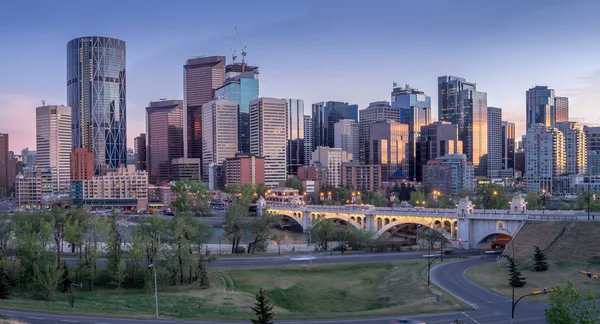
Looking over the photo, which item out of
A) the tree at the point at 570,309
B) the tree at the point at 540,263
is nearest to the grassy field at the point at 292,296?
the tree at the point at 540,263

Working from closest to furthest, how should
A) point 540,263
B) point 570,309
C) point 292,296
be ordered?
point 570,309 < point 292,296 < point 540,263

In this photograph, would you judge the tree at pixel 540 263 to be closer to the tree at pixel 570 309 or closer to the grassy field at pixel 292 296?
the grassy field at pixel 292 296

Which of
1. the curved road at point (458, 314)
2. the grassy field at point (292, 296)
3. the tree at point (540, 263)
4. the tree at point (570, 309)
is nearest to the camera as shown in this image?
the tree at point (570, 309)

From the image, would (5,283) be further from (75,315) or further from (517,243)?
(517,243)

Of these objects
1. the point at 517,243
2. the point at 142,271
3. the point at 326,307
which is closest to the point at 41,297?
the point at 142,271

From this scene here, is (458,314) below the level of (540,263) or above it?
below

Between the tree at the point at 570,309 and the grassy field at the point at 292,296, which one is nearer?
the tree at the point at 570,309

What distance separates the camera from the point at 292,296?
56344mm

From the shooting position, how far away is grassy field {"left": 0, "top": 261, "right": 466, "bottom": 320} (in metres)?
44.5

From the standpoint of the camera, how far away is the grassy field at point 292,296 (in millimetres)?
44541

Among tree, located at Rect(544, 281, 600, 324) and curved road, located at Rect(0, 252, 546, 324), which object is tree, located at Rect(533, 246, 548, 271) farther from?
tree, located at Rect(544, 281, 600, 324)

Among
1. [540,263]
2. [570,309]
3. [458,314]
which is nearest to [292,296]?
[458,314]

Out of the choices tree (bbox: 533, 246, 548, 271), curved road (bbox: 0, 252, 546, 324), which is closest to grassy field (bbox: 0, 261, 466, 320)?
curved road (bbox: 0, 252, 546, 324)

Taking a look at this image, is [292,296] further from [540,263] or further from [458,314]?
[540,263]
